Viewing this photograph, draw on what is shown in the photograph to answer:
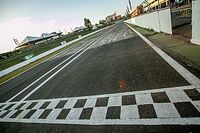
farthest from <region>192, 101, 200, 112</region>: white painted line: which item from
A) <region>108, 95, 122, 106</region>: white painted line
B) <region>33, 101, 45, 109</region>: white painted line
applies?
<region>33, 101, 45, 109</region>: white painted line

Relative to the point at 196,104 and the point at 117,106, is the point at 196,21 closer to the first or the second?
the point at 196,104

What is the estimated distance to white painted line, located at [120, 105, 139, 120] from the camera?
140 inches

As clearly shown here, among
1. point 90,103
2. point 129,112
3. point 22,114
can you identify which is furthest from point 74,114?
point 22,114

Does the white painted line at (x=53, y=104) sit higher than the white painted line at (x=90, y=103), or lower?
lower

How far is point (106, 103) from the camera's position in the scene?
4.45 metres

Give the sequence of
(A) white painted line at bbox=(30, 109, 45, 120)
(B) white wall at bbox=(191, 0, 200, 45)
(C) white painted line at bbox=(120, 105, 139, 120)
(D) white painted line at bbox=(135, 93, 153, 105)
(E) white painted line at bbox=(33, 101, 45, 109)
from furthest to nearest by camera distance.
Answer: (B) white wall at bbox=(191, 0, 200, 45), (E) white painted line at bbox=(33, 101, 45, 109), (A) white painted line at bbox=(30, 109, 45, 120), (D) white painted line at bbox=(135, 93, 153, 105), (C) white painted line at bbox=(120, 105, 139, 120)

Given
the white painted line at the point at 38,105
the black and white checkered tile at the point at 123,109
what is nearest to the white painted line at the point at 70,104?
the black and white checkered tile at the point at 123,109

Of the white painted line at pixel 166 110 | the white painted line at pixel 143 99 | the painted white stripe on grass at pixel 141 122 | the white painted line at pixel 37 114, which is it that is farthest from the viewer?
the white painted line at pixel 37 114

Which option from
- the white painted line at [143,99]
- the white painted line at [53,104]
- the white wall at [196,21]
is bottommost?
the white painted line at [53,104]

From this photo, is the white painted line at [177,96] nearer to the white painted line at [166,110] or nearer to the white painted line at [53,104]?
the white painted line at [166,110]

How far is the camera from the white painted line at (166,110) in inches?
127

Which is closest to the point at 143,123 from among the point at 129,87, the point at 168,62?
the point at 129,87

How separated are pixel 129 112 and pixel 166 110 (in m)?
0.77

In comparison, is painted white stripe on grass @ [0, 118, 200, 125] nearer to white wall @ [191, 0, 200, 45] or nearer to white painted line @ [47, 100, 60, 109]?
white painted line @ [47, 100, 60, 109]
